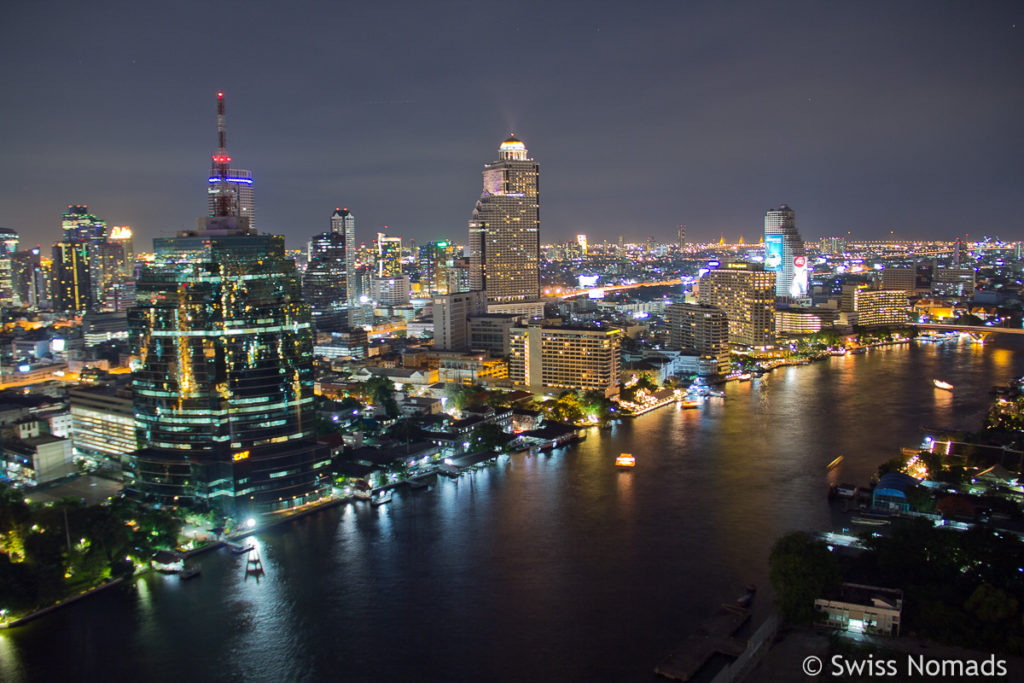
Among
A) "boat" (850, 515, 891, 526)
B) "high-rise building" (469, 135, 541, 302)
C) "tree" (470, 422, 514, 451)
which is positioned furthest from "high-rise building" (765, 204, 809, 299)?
"boat" (850, 515, 891, 526)

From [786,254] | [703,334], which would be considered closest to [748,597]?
[703,334]

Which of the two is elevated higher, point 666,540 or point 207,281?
point 207,281

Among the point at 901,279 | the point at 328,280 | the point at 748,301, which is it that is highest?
the point at 328,280

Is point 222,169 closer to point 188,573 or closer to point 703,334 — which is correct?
point 188,573

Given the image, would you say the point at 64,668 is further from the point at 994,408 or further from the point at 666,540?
the point at 994,408

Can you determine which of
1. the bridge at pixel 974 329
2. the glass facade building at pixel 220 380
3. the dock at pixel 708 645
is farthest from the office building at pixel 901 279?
the dock at pixel 708 645

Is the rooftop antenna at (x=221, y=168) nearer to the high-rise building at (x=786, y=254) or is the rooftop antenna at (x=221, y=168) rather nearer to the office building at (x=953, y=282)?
the high-rise building at (x=786, y=254)

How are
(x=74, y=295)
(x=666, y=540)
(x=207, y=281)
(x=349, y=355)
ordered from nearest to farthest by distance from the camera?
(x=666, y=540)
(x=207, y=281)
(x=349, y=355)
(x=74, y=295)

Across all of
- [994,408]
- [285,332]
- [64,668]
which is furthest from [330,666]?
[994,408]
